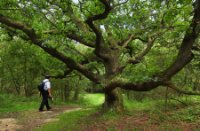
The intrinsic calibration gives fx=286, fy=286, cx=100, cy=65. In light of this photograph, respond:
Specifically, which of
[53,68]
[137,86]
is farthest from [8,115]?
[137,86]

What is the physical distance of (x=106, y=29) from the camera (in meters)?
15.9

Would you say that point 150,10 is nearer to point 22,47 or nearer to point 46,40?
point 46,40

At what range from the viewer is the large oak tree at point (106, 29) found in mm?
10195

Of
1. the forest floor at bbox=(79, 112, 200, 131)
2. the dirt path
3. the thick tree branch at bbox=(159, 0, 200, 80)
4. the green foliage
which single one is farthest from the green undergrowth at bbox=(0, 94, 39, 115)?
the thick tree branch at bbox=(159, 0, 200, 80)

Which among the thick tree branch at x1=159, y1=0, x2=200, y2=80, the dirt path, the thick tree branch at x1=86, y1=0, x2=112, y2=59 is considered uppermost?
the thick tree branch at x1=86, y1=0, x2=112, y2=59

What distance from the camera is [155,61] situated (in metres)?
18.6

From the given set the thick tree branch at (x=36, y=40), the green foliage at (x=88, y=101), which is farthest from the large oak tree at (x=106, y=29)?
the green foliage at (x=88, y=101)

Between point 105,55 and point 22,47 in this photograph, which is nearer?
point 105,55

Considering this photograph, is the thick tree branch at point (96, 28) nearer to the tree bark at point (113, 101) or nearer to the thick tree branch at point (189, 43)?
the tree bark at point (113, 101)

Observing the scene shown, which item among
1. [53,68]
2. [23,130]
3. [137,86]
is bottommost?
[23,130]

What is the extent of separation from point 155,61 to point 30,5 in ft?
30.5

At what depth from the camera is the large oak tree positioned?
33.4 ft

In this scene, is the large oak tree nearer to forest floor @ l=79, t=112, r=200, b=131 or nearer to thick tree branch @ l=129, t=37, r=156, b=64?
thick tree branch @ l=129, t=37, r=156, b=64

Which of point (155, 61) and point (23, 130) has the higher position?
point (155, 61)
